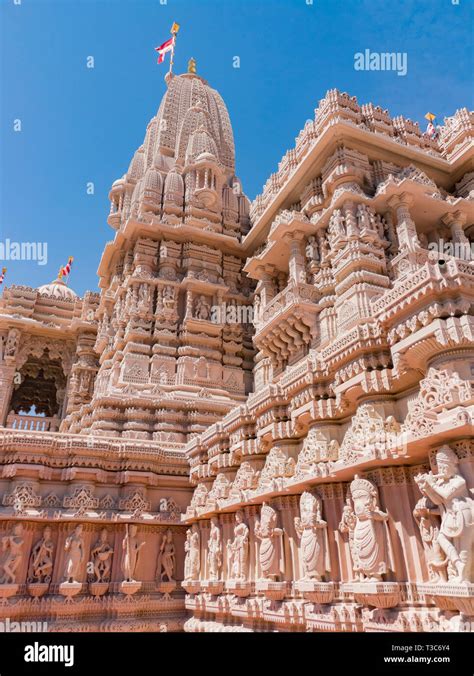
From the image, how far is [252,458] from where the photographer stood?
10.4 meters

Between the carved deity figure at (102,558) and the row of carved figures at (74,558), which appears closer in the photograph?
the row of carved figures at (74,558)

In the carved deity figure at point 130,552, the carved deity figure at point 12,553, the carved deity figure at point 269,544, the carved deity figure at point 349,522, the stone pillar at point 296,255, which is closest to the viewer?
the carved deity figure at point 349,522

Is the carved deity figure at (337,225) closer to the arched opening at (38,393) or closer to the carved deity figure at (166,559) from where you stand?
the carved deity figure at (166,559)

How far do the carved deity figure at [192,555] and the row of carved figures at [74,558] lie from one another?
61 centimetres

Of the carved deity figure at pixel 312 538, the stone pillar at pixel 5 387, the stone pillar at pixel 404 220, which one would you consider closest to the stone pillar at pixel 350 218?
the stone pillar at pixel 404 220

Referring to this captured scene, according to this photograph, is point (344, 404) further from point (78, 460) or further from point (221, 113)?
point (221, 113)

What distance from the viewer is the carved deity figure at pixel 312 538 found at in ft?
23.8

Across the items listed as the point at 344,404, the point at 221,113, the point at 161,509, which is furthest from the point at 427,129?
the point at 161,509

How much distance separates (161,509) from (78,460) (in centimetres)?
259

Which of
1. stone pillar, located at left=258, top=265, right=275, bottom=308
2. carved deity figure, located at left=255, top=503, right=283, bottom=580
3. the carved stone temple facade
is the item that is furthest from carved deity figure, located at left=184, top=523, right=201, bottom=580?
stone pillar, located at left=258, top=265, right=275, bottom=308

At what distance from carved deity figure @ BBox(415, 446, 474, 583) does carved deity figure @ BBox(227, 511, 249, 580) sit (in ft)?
16.5

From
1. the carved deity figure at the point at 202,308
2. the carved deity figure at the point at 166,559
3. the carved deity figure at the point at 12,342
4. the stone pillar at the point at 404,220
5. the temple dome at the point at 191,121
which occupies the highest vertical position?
the temple dome at the point at 191,121

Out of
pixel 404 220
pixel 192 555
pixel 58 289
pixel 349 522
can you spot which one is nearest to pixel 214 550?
pixel 192 555
